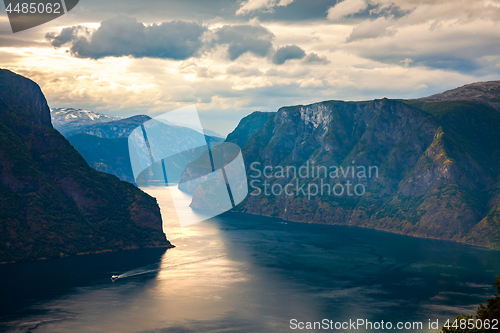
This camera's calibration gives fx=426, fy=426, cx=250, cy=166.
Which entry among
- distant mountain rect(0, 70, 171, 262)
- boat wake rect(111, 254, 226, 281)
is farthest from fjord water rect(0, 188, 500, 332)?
distant mountain rect(0, 70, 171, 262)

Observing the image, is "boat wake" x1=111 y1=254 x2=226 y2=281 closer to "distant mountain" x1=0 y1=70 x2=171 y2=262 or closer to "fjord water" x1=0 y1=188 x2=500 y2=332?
"fjord water" x1=0 y1=188 x2=500 y2=332

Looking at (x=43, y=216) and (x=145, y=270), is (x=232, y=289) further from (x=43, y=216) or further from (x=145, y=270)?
(x=43, y=216)

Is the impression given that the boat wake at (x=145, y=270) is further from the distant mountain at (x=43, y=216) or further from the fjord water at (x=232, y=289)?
the distant mountain at (x=43, y=216)

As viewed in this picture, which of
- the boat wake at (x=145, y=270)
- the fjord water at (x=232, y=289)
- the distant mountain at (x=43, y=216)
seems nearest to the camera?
the fjord water at (x=232, y=289)

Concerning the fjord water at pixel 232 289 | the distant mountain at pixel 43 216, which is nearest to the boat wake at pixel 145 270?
the fjord water at pixel 232 289

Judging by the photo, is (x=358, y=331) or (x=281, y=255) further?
(x=281, y=255)

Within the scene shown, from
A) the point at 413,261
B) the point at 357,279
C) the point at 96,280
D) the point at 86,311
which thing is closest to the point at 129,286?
the point at 96,280

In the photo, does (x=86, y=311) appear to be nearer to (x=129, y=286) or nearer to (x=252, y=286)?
(x=129, y=286)

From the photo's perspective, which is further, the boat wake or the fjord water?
the boat wake
